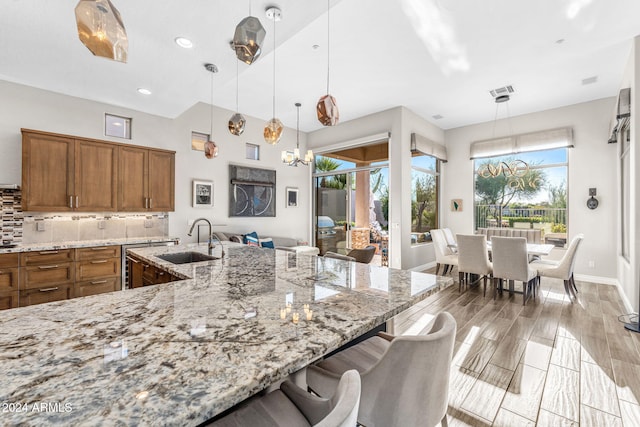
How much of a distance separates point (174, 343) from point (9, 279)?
147 inches

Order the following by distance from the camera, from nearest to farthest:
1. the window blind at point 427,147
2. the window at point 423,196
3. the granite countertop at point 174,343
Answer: the granite countertop at point 174,343 → the window blind at point 427,147 → the window at point 423,196

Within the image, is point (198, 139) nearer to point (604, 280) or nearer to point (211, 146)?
point (211, 146)

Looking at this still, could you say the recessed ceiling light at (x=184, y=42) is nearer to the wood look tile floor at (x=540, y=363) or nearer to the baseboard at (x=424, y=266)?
the wood look tile floor at (x=540, y=363)

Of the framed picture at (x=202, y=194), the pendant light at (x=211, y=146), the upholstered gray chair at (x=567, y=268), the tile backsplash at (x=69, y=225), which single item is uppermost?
the pendant light at (x=211, y=146)

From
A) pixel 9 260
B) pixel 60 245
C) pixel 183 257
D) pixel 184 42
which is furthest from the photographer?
pixel 60 245

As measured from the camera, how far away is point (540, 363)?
7.88 feet

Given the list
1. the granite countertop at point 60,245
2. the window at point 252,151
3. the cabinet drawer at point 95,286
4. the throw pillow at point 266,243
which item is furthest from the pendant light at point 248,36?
the window at point 252,151

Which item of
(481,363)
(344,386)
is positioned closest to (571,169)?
(481,363)

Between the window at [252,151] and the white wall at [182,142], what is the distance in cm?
9

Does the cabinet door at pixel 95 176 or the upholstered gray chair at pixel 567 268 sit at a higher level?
the cabinet door at pixel 95 176

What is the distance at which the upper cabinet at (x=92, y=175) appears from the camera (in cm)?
349

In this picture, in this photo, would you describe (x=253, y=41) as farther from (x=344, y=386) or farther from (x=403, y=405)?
(x=403, y=405)

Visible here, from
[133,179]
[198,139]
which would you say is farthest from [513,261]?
[133,179]

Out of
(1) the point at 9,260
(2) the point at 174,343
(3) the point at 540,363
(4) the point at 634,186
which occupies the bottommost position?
(3) the point at 540,363
